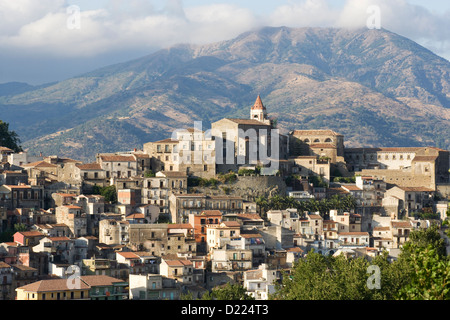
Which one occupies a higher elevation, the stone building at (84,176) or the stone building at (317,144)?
the stone building at (317,144)

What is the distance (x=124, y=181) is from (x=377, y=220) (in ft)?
82.5

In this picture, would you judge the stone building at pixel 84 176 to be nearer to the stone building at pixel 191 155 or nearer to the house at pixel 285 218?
the stone building at pixel 191 155

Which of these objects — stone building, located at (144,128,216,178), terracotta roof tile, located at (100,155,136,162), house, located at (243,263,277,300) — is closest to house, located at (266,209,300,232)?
stone building, located at (144,128,216,178)

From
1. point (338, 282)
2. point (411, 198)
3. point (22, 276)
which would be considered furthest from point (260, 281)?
point (411, 198)

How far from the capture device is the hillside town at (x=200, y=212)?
6831 centimetres

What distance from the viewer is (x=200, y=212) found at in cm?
8212

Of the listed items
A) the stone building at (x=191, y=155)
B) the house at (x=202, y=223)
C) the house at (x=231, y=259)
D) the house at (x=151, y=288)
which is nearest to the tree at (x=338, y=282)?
the house at (x=231, y=259)

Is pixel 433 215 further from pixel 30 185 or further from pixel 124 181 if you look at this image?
pixel 30 185

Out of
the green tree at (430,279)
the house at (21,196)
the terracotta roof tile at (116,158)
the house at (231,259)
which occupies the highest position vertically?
the terracotta roof tile at (116,158)

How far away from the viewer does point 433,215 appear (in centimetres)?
9219

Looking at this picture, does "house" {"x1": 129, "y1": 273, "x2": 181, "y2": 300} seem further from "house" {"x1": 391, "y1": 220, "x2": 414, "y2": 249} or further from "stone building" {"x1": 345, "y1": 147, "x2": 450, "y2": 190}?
Result: "stone building" {"x1": 345, "y1": 147, "x2": 450, "y2": 190}

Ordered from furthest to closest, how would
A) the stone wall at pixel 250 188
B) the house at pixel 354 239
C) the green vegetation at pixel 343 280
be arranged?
the stone wall at pixel 250 188 → the house at pixel 354 239 → the green vegetation at pixel 343 280

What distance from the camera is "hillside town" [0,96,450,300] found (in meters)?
68.3
